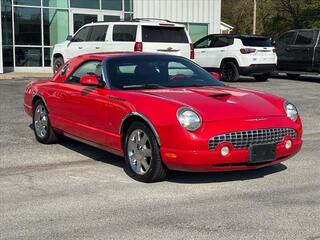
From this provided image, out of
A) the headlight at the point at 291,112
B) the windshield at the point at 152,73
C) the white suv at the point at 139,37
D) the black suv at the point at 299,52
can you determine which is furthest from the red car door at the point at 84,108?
the black suv at the point at 299,52

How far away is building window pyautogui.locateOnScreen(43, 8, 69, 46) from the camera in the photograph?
22.6 metres

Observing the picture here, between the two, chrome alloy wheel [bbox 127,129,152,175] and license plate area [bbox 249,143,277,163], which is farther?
chrome alloy wheel [bbox 127,129,152,175]

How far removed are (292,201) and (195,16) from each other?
2167cm

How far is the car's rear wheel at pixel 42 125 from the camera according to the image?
314 inches

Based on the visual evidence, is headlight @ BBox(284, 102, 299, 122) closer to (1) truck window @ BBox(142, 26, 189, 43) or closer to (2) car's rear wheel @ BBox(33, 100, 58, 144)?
(2) car's rear wheel @ BBox(33, 100, 58, 144)

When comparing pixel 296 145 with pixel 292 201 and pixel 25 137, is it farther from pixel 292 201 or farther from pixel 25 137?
pixel 25 137

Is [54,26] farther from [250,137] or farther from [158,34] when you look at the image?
[250,137]

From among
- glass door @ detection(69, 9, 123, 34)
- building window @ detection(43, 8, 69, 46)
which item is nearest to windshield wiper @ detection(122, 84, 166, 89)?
building window @ detection(43, 8, 69, 46)

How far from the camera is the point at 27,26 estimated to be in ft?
72.9

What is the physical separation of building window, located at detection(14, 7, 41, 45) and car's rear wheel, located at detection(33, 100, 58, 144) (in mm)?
14423

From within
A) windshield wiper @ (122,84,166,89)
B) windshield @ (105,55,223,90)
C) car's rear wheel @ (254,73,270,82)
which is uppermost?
windshield @ (105,55,223,90)

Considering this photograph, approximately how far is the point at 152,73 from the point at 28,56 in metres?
16.5

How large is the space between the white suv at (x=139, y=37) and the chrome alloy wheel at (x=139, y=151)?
979 centimetres

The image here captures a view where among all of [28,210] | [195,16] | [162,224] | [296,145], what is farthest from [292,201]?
[195,16]
